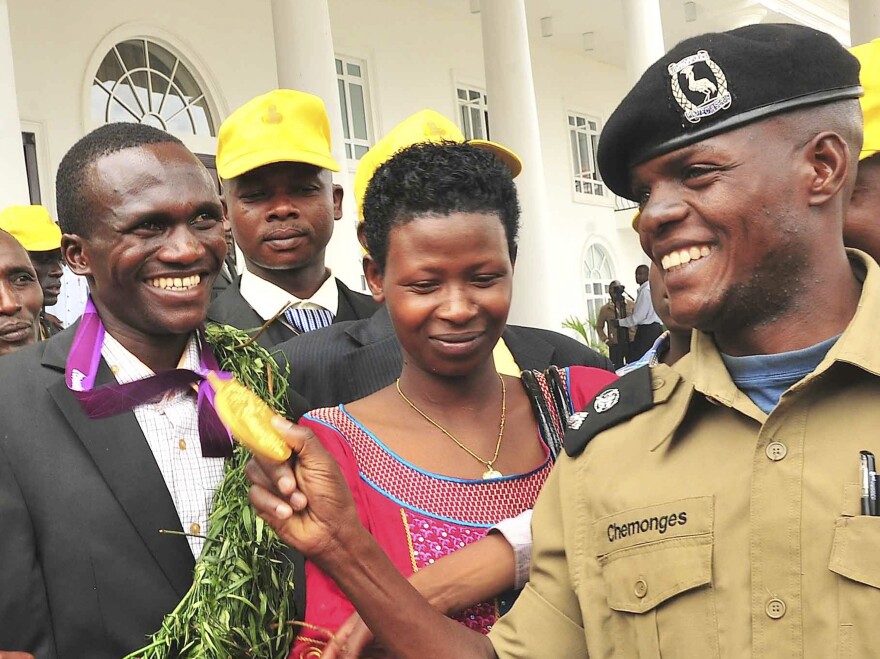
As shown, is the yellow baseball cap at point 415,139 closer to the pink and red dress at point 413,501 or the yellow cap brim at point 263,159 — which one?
the yellow cap brim at point 263,159

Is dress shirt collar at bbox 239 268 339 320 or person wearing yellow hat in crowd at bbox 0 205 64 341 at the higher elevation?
person wearing yellow hat in crowd at bbox 0 205 64 341

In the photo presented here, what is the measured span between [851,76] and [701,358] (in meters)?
0.53

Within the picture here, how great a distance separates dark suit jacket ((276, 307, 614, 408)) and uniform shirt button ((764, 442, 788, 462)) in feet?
3.90

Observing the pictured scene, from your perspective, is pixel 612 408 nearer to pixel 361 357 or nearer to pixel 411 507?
pixel 411 507

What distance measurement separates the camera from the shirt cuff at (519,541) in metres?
2.01

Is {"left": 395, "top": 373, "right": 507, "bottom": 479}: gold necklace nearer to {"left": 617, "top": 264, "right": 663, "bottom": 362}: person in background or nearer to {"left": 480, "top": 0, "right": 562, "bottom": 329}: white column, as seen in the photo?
{"left": 480, "top": 0, "right": 562, "bottom": 329}: white column

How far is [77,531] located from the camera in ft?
7.03

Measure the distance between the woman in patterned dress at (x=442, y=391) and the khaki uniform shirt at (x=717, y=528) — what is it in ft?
0.74

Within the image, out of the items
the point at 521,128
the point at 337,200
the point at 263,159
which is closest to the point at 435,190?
the point at 263,159

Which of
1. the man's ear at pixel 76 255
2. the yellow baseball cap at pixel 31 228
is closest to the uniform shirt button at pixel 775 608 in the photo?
the man's ear at pixel 76 255

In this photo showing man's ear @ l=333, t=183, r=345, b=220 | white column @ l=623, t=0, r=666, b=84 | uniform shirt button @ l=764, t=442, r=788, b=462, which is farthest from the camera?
white column @ l=623, t=0, r=666, b=84

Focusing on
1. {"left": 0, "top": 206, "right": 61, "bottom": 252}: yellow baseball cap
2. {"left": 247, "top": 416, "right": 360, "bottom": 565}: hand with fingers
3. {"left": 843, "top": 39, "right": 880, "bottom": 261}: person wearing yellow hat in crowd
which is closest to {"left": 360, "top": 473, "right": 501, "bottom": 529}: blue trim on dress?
{"left": 247, "top": 416, "right": 360, "bottom": 565}: hand with fingers

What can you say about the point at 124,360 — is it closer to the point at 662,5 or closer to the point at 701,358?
the point at 701,358

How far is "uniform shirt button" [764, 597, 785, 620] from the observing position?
159 centimetres
